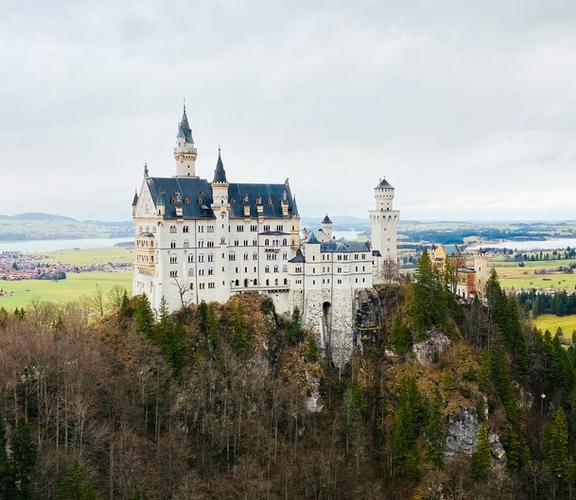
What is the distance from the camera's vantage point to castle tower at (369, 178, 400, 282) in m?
110

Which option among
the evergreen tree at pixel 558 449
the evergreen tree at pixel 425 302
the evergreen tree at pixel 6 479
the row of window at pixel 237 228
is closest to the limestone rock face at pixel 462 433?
the evergreen tree at pixel 558 449

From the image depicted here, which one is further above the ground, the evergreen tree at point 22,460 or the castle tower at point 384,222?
the castle tower at point 384,222

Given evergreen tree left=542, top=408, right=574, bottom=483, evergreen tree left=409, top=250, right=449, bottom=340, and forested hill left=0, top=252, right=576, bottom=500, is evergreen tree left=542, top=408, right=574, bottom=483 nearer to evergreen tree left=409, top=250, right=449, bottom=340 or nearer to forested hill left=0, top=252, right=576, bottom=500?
forested hill left=0, top=252, right=576, bottom=500

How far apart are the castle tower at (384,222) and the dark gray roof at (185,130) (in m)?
31.6

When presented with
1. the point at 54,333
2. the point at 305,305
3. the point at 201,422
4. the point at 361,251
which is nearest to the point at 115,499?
the point at 201,422

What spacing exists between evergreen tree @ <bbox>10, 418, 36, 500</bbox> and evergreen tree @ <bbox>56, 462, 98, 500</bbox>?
260 cm

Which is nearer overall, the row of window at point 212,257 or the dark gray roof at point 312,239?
the row of window at point 212,257

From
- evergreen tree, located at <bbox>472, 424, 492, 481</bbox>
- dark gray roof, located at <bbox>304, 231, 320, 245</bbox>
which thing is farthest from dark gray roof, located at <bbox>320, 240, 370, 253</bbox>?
evergreen tree, located at <bbox>472, 424, 492, 481</bbox>

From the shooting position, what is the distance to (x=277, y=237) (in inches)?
3971

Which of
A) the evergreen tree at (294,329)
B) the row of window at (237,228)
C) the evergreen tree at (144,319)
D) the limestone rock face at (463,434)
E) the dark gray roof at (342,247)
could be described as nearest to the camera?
the evergreen tree at (144,319)

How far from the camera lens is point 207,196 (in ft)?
321

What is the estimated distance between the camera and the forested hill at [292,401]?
224ft

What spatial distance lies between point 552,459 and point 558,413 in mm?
5676

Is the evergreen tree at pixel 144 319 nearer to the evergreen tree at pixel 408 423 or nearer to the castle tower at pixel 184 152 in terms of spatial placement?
the castle tower at pixel 184 152
